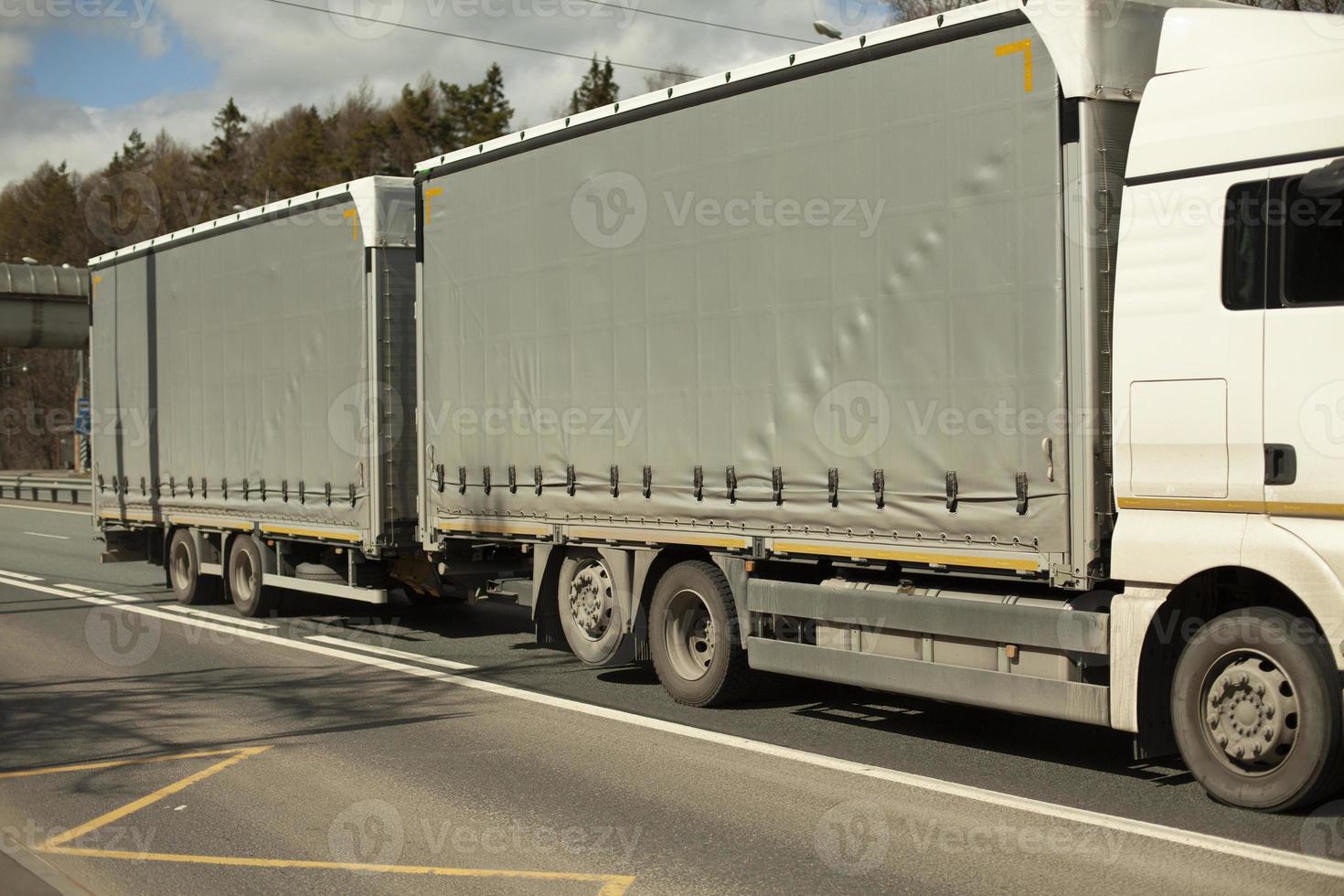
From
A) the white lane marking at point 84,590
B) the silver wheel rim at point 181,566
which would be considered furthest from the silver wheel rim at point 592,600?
the white lane marking at point 84,590

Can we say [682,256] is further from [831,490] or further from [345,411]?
[345,411]

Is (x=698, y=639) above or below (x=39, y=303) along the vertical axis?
below

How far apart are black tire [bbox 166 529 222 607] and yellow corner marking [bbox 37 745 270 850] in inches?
342

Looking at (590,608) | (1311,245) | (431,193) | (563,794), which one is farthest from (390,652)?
(1311,245)

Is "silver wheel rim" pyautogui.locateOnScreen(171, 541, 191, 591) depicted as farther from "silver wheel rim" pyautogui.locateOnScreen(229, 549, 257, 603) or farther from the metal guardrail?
the metal guardrail

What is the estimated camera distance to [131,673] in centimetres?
1213

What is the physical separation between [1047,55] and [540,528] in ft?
18.4

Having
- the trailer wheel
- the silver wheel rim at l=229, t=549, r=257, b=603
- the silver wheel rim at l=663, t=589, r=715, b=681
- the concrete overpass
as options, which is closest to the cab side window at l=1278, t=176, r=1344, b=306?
the silver wheel rim at l=663, t=589, r=715, b=681

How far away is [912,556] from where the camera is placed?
8508 mm

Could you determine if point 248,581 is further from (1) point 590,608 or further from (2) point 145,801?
(2) point 145,801

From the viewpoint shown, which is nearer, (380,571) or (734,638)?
(734,638)

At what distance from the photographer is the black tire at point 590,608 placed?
1080cm

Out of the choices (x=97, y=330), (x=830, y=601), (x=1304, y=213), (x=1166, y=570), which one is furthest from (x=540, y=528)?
(x=97, y=330)

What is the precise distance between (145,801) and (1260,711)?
5827 mm
